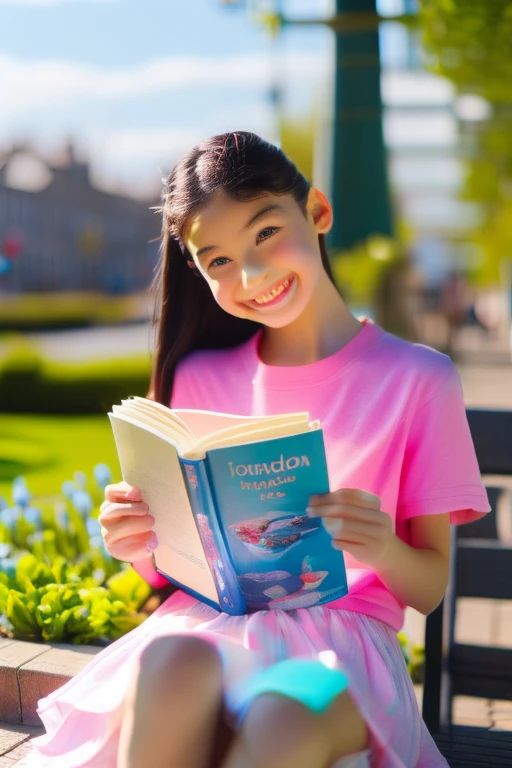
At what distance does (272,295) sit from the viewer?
2.00 meters

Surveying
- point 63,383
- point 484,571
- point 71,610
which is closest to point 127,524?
point 71,610

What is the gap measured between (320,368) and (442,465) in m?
0.35

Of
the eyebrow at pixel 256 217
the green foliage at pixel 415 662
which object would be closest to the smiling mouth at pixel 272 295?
the eyebrow at pixel 256 217

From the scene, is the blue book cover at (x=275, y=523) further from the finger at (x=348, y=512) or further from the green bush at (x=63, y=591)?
the green bush at (x=63, y=591)

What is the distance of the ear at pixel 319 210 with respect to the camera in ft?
6.97

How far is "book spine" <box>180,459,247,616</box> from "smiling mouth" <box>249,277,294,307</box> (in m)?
0.48

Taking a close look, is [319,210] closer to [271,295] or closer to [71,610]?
[271,295]

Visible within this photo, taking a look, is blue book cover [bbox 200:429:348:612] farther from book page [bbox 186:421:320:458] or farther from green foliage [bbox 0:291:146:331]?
green foliage [bbox 0:291:146:331]

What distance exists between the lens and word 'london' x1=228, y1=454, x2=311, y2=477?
1.57 metres

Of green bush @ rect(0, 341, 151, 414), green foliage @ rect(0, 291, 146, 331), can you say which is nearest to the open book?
green bush @ rect(0, 341, 151, 414)

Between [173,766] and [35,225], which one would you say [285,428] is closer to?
[173,766]

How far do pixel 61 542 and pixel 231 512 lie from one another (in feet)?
6.16

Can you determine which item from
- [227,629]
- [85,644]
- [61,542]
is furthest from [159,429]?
[61,542]

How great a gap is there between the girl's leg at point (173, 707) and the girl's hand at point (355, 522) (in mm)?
282
